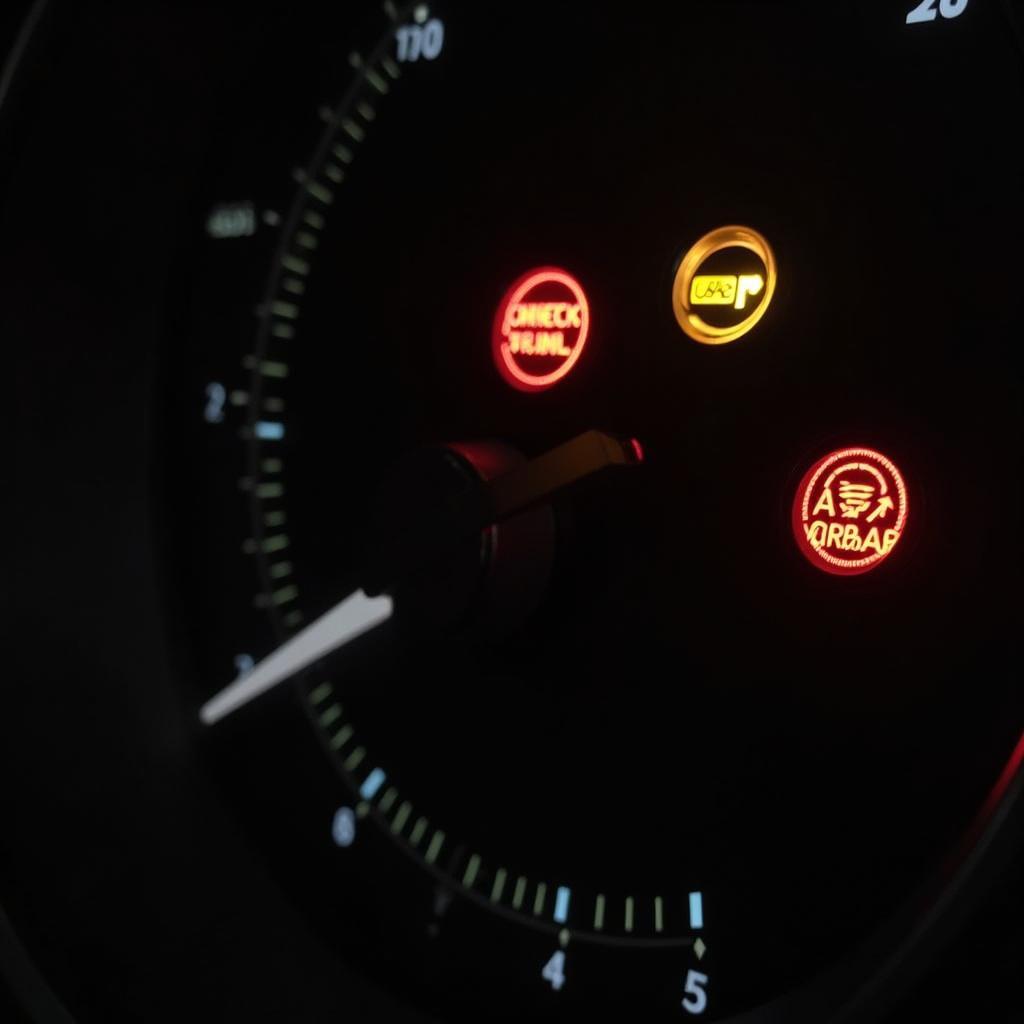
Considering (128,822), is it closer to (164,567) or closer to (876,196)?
(164,567)

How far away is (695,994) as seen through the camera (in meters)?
0.87

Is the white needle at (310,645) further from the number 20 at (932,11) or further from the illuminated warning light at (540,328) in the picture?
the number 20 at (932,11)

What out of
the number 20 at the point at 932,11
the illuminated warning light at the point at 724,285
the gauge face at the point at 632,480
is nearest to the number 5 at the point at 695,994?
the gauge face at the point at 632,480

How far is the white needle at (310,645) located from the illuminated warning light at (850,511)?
31 cm

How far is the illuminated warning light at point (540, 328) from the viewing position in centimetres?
95

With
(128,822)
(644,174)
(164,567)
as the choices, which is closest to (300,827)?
(128,822)

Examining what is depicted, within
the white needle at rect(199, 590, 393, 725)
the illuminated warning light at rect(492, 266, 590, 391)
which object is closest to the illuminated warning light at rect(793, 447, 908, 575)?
the illuminated warning light at rect(492, 266, 590, 391)

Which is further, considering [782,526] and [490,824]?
[490,824]

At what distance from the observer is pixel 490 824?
3.22 feet

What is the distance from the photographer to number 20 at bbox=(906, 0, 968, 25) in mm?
772

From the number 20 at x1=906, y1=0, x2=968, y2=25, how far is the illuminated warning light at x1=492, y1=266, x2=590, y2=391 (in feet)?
0.86

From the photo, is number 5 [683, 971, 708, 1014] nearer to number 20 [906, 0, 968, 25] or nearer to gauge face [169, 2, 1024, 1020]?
gauge face [169, 2, 1024, 1020]

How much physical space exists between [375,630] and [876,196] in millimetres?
474

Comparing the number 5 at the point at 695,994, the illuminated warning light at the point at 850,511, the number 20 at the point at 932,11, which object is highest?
the number 20 at the point at 932,11
